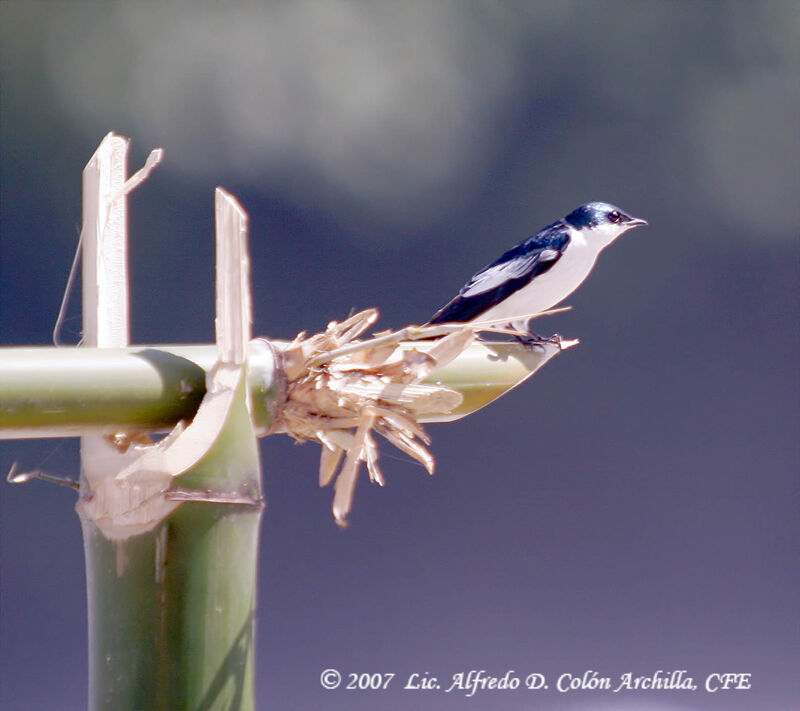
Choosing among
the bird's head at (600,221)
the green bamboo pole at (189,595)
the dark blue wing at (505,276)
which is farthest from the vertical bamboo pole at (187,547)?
the bird's head at (600,221)

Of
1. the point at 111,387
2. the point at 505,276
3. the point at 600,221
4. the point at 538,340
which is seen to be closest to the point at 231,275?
the point at 111,387

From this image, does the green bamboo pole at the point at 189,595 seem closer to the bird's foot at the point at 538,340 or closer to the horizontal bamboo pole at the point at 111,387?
the horizontal bamboo pole at the point at 111,387

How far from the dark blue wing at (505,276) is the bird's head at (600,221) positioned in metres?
0.03

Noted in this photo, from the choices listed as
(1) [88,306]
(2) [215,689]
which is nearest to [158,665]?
(2) [215,689]

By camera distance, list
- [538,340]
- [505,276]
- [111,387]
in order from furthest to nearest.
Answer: [505,276] → [538,340] → [111,387]

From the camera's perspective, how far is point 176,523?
30 centimetres

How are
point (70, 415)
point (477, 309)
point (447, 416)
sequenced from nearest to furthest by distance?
point (70, 415) < point (447, 416) < point (477, 309)

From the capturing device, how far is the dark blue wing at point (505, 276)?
67 cm

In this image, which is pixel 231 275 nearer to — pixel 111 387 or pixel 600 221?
pixel 111 387

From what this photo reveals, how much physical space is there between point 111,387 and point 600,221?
1.74ft

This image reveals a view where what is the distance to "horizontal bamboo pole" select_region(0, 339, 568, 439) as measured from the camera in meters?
0.29

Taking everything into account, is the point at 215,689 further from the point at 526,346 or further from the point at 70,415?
the point at 526,346

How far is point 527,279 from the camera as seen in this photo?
68cm

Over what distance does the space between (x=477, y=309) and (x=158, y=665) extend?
1.35ft
